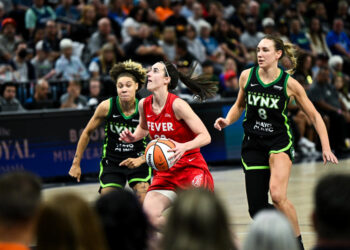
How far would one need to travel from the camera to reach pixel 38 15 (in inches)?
651

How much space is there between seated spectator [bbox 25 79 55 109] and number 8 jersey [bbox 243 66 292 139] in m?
6.67

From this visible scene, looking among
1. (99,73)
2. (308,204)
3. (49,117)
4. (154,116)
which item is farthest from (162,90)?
(99,73)

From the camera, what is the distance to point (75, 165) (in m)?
8.02

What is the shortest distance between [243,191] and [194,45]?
6.11m

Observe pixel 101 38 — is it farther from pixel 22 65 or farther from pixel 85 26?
pixel 22 65

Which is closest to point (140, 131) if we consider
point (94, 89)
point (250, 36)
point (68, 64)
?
point (94, 89)

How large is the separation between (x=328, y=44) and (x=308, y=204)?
10.9 m

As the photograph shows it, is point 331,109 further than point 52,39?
Yes

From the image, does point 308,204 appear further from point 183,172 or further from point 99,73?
point 99,73

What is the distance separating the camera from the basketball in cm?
699

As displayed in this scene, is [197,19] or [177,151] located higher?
[197,19]

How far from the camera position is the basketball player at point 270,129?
7.20 m

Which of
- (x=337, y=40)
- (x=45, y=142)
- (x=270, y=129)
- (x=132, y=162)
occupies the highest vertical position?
(x=270, y=129)

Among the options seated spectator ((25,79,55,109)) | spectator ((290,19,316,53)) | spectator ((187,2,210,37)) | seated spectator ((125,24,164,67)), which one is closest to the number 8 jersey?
seated spectator ((25,79,55,109))
